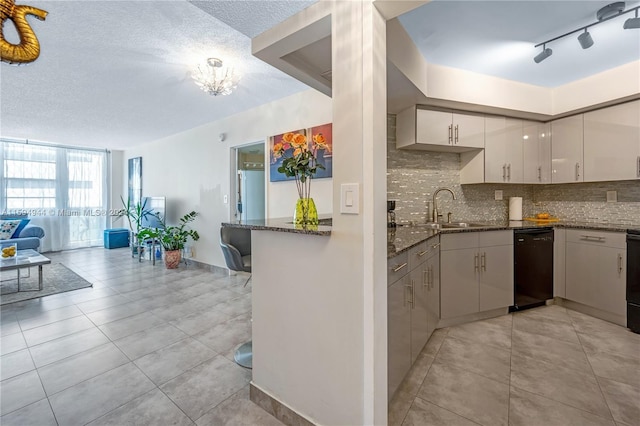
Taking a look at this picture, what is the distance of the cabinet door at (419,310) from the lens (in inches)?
71.8

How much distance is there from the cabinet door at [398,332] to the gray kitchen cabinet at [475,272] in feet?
3.11

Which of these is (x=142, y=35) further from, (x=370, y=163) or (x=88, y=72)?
(x=370, y=163)

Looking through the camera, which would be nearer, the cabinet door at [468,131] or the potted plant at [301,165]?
the potted plant at [301,165]

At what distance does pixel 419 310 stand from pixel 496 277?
1.30 m

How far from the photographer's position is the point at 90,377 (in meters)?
1.85

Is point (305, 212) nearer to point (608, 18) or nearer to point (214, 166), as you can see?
point (608, 18)

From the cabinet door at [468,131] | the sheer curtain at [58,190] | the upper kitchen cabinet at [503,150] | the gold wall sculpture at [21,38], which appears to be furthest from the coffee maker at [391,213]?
the sheer curtain at [58,190]

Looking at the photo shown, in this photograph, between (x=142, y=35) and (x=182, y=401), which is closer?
(x=182, y=401)

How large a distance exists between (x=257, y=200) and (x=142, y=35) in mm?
2636

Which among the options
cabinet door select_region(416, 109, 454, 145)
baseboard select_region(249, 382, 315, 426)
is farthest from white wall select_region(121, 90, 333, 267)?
baseboard select_region(249, 382, 315, 426)

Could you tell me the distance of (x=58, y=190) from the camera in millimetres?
6465

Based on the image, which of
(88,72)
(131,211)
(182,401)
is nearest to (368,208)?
(182,401)

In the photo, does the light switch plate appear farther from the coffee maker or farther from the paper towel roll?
the paper towel roll

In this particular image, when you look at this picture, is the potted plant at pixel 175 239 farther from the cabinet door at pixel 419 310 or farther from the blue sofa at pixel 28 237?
the cabinet door at pixel 419 310
